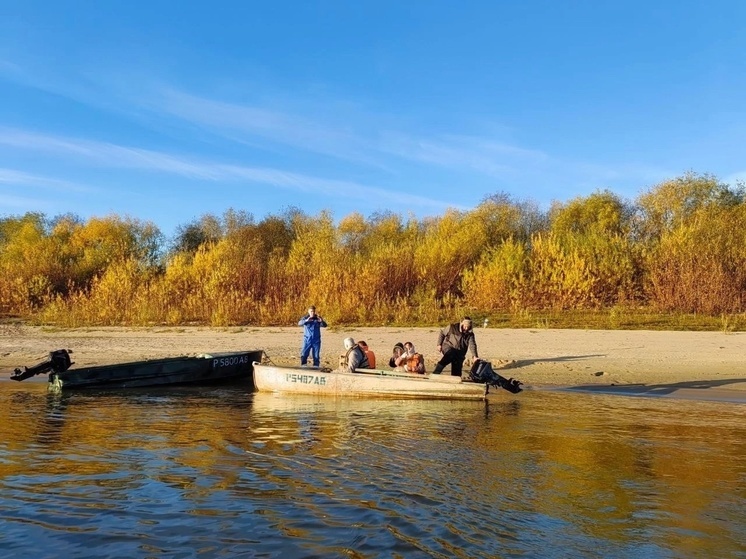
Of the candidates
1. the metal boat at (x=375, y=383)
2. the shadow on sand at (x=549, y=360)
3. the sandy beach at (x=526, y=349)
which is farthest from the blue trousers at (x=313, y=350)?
the shadow on sand at (x=549, y=360)

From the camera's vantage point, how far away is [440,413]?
12.6 meters

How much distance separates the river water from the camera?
5.98 metres

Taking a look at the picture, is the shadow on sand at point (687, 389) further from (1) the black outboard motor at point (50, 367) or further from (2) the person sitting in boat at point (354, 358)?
(1) the black outboard motor at point (50, 367)

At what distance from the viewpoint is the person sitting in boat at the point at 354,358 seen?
1474 cm

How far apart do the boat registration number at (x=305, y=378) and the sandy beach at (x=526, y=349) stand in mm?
4033

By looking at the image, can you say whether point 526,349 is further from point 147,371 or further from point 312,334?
point 147,371

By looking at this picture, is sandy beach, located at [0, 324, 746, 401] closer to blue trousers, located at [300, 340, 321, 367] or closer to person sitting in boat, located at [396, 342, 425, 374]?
blue trousers, located at [300, 340, 321, 367]

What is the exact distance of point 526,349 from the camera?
64.5 ft

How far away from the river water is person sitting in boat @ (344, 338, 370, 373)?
5.98ft

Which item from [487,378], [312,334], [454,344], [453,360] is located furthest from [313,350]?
[487,378]

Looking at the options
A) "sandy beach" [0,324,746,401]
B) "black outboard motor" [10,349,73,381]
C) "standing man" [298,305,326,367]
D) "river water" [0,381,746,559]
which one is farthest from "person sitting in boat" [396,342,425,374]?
"black outboard motor" [10,349,73,381]

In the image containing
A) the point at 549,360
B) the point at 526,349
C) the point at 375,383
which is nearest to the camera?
the point at 375,383

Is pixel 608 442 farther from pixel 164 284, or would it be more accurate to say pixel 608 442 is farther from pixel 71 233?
pixel 71 233

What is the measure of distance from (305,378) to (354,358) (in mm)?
1233
